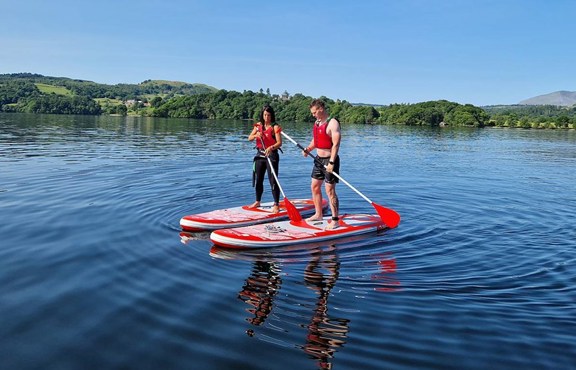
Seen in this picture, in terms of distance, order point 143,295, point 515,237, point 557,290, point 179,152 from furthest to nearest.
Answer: point 179,152
point 515,237
point 557,290
point 143,295

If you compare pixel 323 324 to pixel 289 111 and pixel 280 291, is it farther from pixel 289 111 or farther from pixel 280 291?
pixel 289 111

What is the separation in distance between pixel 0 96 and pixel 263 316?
161576 mm

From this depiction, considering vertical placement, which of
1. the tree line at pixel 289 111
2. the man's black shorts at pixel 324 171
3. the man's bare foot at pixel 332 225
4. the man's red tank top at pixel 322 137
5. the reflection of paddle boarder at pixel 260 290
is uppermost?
the tree line at pixel 289 111

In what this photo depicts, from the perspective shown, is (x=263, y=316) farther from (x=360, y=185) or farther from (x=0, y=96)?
(x=0, y=96)

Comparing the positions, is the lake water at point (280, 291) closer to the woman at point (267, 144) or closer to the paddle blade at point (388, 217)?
the paddle blade at point (388, 217)

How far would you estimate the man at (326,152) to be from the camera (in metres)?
9.63

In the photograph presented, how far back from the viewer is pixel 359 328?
561 cm

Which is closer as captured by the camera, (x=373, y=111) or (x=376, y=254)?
(x=376, y=254)

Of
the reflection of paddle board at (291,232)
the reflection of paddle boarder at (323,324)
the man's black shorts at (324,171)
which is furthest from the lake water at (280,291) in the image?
the man's black shorts at (324,171)

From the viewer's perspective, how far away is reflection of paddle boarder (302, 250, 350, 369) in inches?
199

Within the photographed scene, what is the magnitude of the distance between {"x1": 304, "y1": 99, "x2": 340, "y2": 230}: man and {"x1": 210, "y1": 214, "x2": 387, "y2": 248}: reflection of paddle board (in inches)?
9.7

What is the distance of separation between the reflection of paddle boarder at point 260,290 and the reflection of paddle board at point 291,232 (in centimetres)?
84

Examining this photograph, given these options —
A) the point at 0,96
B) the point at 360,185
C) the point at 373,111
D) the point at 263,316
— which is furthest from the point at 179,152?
the point at 0,96

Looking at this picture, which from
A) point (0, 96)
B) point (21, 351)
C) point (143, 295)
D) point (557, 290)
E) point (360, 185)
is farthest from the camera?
point (0, 96)
